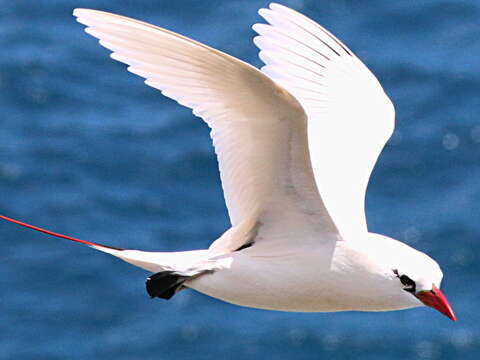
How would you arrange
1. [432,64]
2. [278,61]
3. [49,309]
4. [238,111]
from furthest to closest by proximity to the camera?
1. [432,64]
2. [49,309]
3. [278,61]
4. [238,111]

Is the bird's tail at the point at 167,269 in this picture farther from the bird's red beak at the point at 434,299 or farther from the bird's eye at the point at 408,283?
the bird's red beak at the point at 434,299

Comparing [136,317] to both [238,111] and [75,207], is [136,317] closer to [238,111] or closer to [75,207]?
[75,207]

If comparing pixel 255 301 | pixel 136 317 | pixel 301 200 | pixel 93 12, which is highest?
pixel 136 317

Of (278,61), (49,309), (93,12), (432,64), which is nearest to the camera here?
(93,12)

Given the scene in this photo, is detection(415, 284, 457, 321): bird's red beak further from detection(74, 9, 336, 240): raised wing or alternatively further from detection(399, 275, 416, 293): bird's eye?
detection(74, 9, 336, 240): raised wing

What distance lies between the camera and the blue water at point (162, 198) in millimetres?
25578

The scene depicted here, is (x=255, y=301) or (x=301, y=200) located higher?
(x=301, y=200)

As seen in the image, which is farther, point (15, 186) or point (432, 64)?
point (432, 64)

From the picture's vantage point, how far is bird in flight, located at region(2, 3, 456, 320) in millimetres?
9531

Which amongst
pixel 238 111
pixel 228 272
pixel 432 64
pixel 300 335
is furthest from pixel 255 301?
pixel 432 64

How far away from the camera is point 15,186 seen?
26750 millimetres

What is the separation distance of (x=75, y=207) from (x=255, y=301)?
16418mm

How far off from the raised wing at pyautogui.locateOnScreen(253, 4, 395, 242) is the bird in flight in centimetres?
4

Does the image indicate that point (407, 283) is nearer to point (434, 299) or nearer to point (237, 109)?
point (434, 299)
